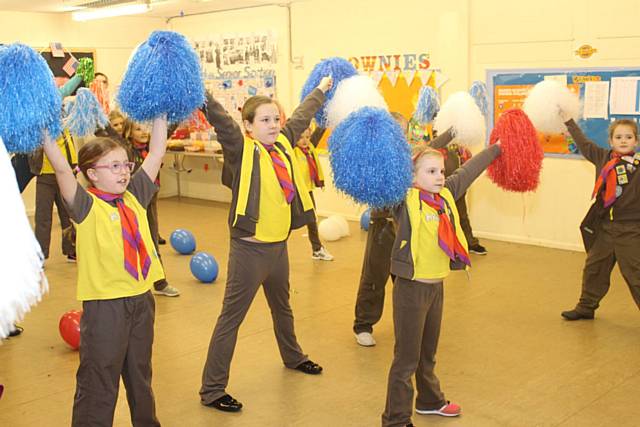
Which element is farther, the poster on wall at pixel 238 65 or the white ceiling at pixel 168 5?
the poster on wall at pixel 238 65

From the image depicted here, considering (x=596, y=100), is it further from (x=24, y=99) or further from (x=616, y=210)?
(x=24, y=99)

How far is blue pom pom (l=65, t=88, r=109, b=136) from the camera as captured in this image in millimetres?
4883

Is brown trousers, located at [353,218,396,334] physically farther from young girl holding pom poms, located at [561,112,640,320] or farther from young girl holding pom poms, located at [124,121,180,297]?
young girl holding pom poms, located at [124,121,180,297]

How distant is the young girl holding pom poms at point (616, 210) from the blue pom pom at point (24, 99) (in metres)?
3.03

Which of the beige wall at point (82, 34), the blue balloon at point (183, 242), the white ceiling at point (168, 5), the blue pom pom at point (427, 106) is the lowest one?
the blue balloon at point (183, 242)

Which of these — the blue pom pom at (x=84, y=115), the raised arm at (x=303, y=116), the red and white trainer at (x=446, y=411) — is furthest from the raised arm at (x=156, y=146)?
the blue pom pom at (x=84, y=115)

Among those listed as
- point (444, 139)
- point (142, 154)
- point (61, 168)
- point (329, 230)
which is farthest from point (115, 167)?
point (329, 230)

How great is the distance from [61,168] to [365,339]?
7.44 ft

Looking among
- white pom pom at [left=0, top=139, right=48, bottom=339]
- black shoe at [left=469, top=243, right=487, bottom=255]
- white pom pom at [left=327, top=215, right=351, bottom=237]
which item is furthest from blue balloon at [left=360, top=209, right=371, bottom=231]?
white pom pom at [left=0, top=139, right=48, bottom=339]

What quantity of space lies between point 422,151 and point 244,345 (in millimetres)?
1793

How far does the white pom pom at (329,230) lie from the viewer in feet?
23.5

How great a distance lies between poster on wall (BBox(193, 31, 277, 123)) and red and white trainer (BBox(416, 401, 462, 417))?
6546 mm

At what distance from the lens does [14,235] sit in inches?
41.2

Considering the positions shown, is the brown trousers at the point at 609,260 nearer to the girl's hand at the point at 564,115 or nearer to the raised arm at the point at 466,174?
the girl's hand at the point at 564,115
